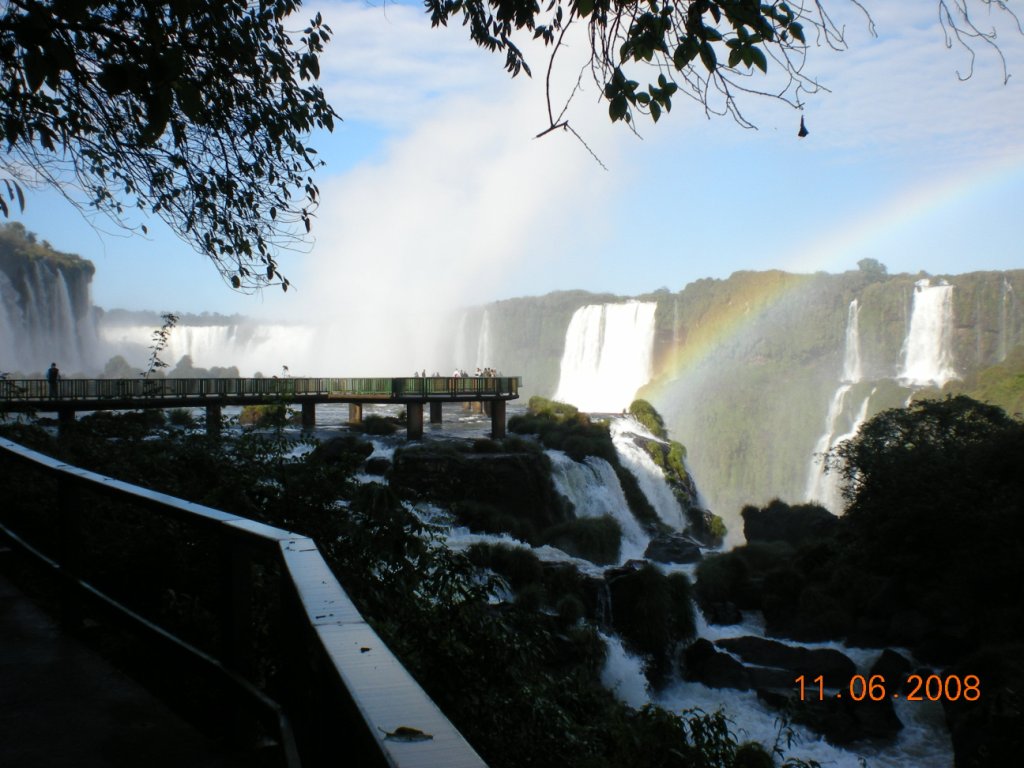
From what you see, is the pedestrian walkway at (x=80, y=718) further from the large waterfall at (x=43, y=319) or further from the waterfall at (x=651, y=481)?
the large waterfall at (x=43, y=319)

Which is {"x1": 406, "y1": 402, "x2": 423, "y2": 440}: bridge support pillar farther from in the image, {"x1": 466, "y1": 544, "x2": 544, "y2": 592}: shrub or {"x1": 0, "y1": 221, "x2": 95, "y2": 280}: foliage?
{"x1": 0, "y1": 221, "x2": 95, "y2": 280}: foliage

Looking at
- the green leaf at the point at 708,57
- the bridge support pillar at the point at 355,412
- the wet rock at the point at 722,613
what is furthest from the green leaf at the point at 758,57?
the bridge support pillar at the point at 355,412

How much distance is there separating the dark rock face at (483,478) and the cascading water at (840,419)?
3949 centimetres

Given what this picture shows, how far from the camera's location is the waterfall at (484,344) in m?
91.6

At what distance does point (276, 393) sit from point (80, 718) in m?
23.8

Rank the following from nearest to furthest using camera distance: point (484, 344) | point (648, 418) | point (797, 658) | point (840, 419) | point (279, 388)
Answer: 1. point (797, 658)
2. point (279, 388)
3. point (648, 418)
4. point (840, 419)
5. point (484, 344)

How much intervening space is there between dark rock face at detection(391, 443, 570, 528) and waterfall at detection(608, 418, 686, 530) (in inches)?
320

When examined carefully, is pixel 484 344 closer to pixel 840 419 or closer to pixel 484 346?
pixel 484 346

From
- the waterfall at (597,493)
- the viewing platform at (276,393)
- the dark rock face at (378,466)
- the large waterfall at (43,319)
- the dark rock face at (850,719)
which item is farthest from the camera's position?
the large waterfall at (43,319)

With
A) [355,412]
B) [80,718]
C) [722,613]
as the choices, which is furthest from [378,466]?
[80,718]

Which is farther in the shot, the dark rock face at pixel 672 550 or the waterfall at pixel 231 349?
the waterfall at pixel 231 349

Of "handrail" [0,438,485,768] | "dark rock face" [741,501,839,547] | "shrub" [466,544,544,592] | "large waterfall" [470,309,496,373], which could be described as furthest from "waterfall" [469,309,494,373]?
"handrail" [0,438,485,768]

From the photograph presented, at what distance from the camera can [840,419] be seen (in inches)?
2968

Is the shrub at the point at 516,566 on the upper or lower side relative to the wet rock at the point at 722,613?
upper
